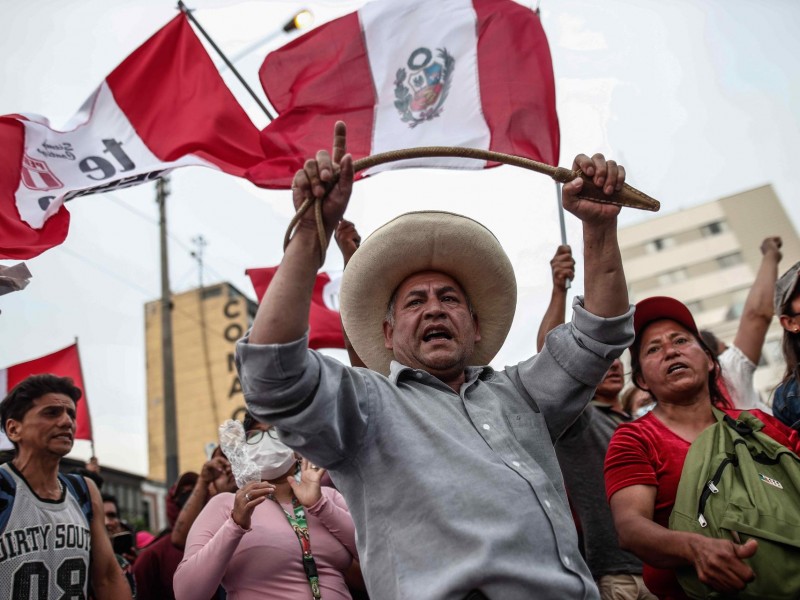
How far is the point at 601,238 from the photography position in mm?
2650

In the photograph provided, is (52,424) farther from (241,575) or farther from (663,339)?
(663,339)

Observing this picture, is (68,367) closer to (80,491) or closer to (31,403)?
(31,403)

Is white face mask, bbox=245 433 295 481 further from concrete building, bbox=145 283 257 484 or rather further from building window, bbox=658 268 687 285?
building window, bbox=658 268 687 285

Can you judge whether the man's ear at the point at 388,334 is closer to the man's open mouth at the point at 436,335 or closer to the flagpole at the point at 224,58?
the man's open mouth at the point at 436,335

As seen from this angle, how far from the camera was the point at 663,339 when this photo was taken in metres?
3.56

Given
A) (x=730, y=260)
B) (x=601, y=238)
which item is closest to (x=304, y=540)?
(x=601, y=238)

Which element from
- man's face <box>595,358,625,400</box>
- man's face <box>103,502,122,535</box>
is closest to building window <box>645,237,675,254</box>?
man's face <box>103,502,122,535</box>

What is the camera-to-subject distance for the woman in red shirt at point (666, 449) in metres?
2.57

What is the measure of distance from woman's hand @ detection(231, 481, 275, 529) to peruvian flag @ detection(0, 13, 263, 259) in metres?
3.02

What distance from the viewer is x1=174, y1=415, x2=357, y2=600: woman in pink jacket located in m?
3.37

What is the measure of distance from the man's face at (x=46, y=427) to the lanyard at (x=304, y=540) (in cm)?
124

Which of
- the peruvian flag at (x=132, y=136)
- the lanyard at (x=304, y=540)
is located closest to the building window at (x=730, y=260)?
the peruvian flag at (x=132, y=136)

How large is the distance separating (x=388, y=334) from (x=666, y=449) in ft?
4.22

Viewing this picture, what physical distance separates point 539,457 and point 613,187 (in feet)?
3.09
